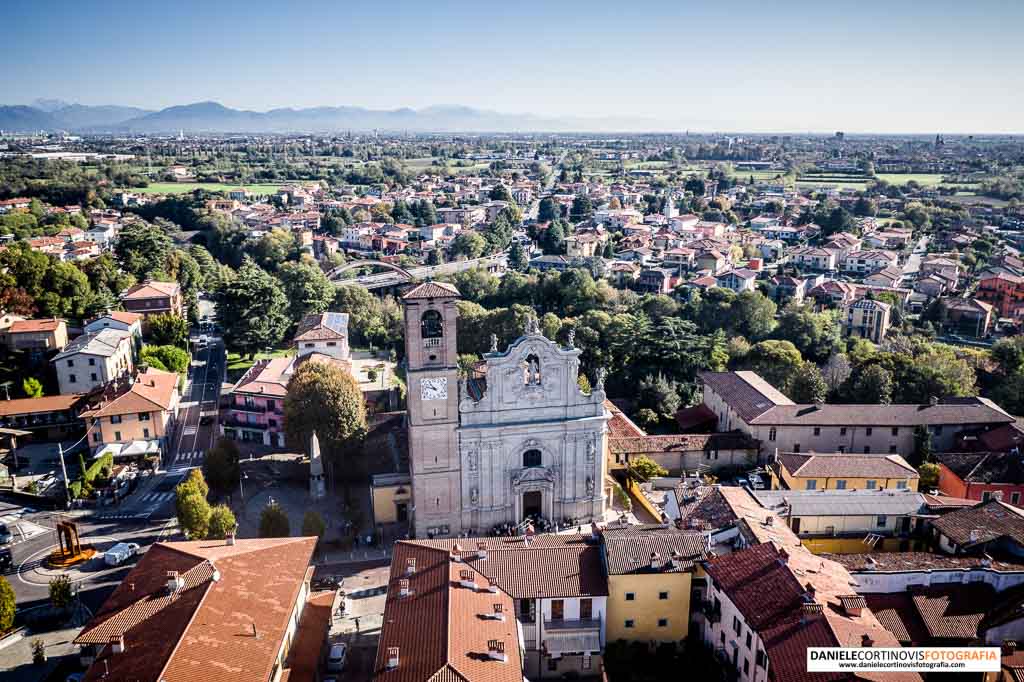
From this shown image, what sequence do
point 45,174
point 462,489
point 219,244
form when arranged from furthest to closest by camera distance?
1. point 45,174
2. point 219,244
3. point 462,489

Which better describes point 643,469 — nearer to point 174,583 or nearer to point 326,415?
point 326,415

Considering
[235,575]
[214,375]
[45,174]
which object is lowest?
[214,375]

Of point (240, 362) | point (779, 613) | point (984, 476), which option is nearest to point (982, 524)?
point (984, 476)

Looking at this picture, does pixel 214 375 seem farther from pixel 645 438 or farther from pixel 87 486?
pixel 645 438

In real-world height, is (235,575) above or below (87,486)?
above

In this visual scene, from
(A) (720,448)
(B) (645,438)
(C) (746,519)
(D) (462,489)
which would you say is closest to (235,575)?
(D) (462,489)

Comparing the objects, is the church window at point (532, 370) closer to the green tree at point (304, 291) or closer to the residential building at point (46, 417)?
the residential building at point (46, 417)
